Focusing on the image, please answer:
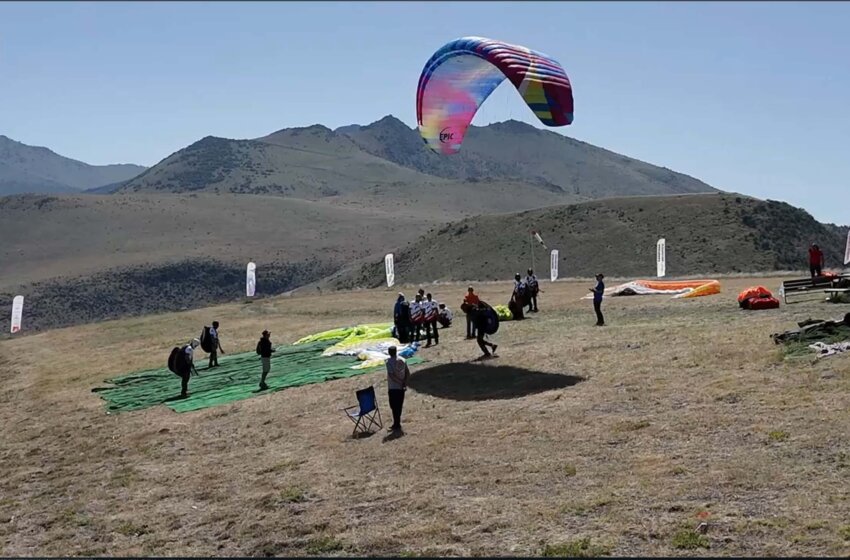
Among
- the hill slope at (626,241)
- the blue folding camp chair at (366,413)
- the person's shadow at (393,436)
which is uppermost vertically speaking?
the hill slope at (626,241)

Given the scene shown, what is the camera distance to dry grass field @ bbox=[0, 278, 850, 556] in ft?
34.1

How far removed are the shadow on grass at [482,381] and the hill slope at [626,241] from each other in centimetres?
6191

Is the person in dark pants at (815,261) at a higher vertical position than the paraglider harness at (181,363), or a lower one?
higher

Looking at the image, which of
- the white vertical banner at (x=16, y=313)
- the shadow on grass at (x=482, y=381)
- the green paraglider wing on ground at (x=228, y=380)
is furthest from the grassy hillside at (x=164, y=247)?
the shadow on grass at (x=482, y=381)

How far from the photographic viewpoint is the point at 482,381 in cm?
1952

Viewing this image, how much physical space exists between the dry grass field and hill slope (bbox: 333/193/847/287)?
61125 mm

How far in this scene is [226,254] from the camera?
12256cm

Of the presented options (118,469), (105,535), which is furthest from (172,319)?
(105,535)

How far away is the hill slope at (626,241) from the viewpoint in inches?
3310

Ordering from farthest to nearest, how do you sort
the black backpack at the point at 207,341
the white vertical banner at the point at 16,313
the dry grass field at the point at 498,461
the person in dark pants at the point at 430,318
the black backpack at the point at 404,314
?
1. the white vertical banner at the point at 16,313
2. the black backpack at the point at 207,341
3. the person in dark pants at the point at 430,318
4. the black backpack at the point at 404,314
5. the dry grass field at the point at 498,461

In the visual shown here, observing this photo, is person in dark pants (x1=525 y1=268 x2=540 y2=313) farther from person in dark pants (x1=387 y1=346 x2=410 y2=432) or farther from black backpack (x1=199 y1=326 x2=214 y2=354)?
person in dark pants (x1=387 y1=346 x2=410 y2=432)

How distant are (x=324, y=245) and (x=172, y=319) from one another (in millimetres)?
84364

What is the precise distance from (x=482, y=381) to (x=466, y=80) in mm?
8464

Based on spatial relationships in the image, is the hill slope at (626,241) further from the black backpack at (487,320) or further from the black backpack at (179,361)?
the black backpack at (179,361)
